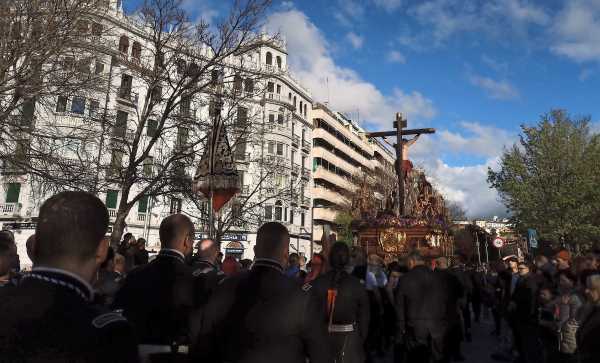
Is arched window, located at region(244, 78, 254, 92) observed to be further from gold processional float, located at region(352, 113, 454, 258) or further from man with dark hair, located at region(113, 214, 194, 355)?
man with dark hair, located at region(113, 214, 194, 355)

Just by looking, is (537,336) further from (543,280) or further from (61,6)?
(61,6)

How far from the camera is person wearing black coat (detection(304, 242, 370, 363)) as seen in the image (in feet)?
17.9

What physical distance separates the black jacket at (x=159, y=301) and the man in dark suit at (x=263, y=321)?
0.50 meters

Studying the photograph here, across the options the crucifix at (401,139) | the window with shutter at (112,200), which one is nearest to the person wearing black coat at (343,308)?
the crucifix at (401,139)

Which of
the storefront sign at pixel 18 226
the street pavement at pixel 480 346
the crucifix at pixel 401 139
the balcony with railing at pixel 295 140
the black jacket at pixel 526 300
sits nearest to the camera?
the black jacket at pixel 526 300

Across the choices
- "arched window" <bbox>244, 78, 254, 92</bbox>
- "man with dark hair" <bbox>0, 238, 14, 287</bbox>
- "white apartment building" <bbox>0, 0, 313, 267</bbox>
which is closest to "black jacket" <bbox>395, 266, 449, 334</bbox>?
"man with dark hair" <bbox>0, 238, 14, 287</bbox>

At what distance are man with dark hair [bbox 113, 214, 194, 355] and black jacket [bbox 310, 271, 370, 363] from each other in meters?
2.15

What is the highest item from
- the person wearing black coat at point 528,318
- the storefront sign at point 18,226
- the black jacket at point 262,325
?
the storefront sign at point 18,226

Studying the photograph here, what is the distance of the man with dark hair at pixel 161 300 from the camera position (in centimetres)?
333

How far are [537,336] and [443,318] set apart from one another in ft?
7.70

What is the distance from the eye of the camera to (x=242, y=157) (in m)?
19.2

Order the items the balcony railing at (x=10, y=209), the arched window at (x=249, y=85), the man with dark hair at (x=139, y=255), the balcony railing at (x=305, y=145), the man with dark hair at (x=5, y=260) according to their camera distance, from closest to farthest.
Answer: the man with dark hair at (x=5, y=260) → the man with dark hair at (x=139, y=255) → the arched window at (x=249, y=85) → the balcony railing at (x=10, y=209) → the balcony railing at (x=305, y=145)

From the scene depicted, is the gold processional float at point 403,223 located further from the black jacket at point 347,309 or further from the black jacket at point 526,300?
the black jacket at point 347,309

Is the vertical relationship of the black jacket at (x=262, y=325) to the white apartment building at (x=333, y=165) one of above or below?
below
